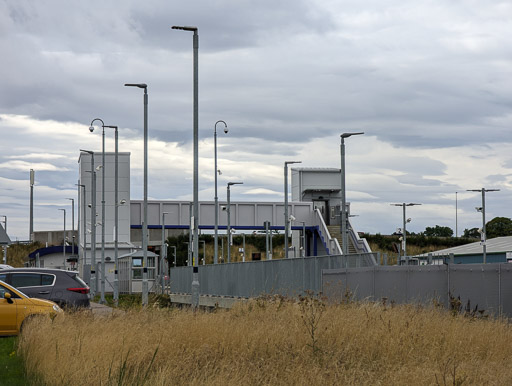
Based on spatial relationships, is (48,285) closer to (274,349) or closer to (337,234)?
(274,349)

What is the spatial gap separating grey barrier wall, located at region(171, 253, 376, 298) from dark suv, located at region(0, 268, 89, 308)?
6.24 meters

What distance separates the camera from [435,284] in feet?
81.0

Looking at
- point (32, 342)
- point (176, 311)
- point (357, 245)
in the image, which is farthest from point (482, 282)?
point (357, 245)

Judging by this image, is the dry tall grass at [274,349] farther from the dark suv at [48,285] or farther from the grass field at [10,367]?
the dark suv at [48,285]

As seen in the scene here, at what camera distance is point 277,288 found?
33281 mm

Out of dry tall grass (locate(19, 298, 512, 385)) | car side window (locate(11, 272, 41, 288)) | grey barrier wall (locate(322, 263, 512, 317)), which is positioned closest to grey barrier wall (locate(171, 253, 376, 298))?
grey barrier wall (locate(322, 263, 512, 317))

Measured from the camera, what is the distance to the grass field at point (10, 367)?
13.2 meters

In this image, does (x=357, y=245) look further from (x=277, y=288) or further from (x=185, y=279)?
(x=277, y=288)

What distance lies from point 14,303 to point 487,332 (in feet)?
36.7

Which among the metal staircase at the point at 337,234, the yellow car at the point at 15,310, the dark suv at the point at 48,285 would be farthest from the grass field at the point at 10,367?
the metal staircase at the point at 337,234

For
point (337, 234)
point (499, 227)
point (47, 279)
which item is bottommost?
point (47, 279)

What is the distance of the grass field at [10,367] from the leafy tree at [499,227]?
115 metres

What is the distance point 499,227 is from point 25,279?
4457 inches

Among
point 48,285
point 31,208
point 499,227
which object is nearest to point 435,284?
point 48,285
